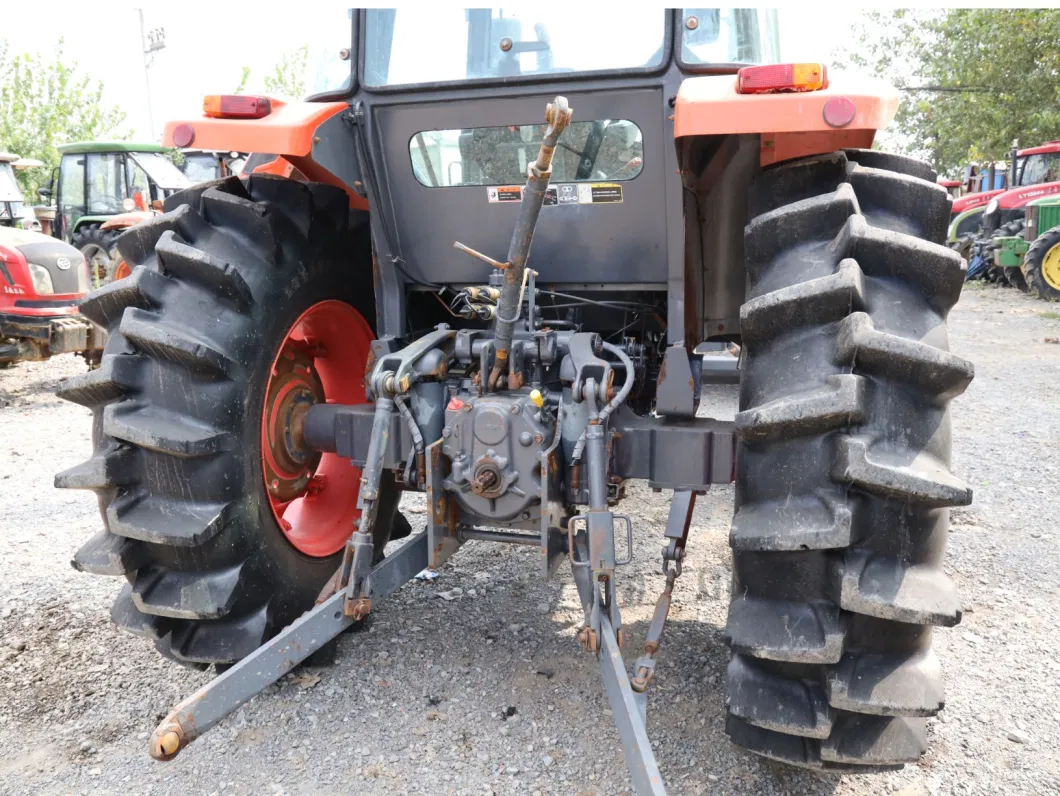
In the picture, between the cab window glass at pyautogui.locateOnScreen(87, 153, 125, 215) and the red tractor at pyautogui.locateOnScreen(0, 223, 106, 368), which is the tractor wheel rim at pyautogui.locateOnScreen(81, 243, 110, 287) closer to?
the cab window glass at pyautogui.locateOnScreen(87, 153, 125, 215)

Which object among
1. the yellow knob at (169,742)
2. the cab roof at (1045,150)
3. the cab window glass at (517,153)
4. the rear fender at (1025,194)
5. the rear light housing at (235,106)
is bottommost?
the yellow knob at (169,742)

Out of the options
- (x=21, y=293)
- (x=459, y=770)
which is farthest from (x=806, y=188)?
(x=21, y=293)

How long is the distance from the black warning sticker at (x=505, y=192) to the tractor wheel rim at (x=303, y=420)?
2.13 feet

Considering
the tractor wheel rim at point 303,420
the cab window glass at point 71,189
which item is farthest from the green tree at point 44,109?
the tractor wheel rim at point 303,420

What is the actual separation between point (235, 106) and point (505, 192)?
83cm

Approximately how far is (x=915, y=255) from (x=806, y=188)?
1.36ft

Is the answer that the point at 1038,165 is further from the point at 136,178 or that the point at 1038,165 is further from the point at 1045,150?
the point at 136,178

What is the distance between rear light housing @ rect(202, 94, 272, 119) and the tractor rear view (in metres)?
0.01

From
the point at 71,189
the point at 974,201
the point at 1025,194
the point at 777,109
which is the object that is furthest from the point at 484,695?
the point at 974,201

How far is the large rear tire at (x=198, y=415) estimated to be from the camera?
2.27 metres

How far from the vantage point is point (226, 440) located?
7.74 ft

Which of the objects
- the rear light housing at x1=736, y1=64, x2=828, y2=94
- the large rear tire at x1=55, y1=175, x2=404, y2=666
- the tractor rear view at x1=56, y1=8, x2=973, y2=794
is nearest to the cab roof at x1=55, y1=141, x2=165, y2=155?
the tractor rear view at x1=56, y1=8, x2=973, y2=794

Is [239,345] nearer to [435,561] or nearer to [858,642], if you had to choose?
[435,561]

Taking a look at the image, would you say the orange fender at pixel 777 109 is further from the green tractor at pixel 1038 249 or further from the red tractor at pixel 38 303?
the green tractor at pixel 1038 249
